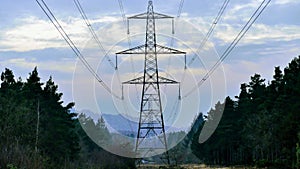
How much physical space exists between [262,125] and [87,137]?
44679 mm

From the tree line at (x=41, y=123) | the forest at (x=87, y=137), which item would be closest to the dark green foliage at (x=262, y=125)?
the forest at (x=87, y=137)

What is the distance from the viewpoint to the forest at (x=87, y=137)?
41.9m

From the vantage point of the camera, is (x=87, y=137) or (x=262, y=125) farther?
(x=87, y=137)

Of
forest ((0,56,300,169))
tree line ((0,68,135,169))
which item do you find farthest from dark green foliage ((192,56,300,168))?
tree line ((0,68,135,169))

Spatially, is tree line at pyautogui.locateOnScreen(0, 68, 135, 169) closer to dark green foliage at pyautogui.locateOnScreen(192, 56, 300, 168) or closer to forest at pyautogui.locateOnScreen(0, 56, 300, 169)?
forest at pyautogui.locateOnScreen(0, 56, 300, 169)

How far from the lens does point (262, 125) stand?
69.2 meters

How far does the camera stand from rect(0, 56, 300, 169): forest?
41.9 m

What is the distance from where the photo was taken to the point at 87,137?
10556 centimetres

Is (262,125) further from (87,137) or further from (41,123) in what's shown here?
(87,137)

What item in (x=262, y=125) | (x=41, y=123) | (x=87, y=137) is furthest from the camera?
(x=87, y=137)

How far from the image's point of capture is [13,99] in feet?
175

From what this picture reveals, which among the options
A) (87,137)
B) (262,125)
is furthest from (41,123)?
(87,137)

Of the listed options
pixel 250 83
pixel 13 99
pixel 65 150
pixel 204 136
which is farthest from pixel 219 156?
pixel 13 99

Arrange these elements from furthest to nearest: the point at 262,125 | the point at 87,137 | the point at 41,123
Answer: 1. the point at 87,137
2. the point at 262,125
3. the point at 41,123
